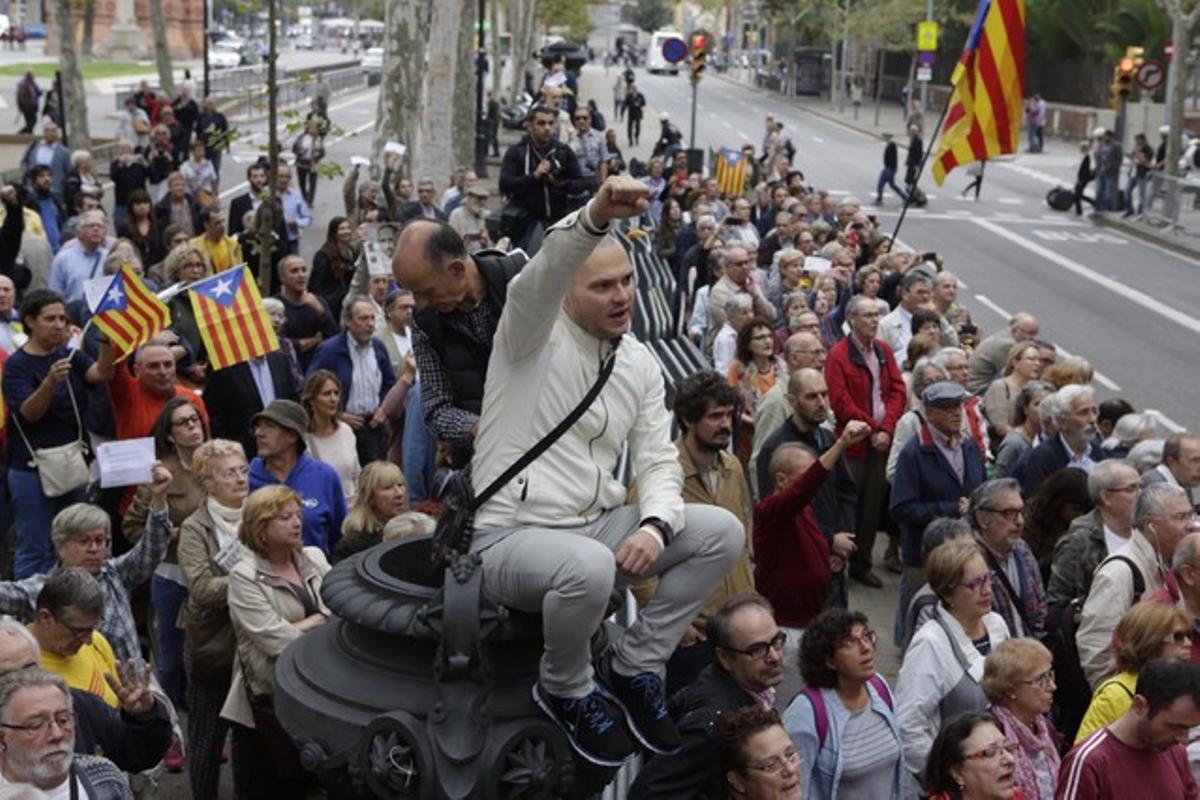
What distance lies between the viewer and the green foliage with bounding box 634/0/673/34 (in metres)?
182

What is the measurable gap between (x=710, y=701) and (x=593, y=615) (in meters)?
1.60

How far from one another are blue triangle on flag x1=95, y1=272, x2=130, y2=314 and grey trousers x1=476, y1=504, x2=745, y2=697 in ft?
18.3

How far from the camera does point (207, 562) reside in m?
7.81

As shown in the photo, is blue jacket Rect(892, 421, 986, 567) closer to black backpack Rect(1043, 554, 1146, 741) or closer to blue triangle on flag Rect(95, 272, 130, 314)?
black backpack Rect(1043, 554, 1146, 741)

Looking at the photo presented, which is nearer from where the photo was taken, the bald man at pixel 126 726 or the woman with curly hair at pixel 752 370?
the bald man at pixel 126 726

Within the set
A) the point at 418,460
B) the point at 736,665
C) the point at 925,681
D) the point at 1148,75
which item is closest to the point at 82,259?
the point at 418,460

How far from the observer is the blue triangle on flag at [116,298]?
9867mm

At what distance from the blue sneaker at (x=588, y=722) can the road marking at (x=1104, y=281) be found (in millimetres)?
23398

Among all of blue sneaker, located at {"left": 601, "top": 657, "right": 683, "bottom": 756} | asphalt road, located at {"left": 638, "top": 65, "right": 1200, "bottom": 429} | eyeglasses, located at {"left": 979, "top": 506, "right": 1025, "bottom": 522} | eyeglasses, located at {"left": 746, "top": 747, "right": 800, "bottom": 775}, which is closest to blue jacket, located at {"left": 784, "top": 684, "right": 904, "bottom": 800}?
eyeglasses, located at {"left": 746, "top": 747, "right": 800, "bottom": 775}

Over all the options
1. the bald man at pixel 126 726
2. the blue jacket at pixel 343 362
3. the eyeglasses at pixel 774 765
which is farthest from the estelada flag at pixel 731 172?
the eyeglasses at pixel 774 765

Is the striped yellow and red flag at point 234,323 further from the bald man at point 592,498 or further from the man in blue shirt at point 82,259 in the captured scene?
the bald man at point 592,498

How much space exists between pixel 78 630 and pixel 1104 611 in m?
4.39

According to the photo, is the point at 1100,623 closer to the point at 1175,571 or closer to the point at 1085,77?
the point at 1175,571

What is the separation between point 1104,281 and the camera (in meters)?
31.4
